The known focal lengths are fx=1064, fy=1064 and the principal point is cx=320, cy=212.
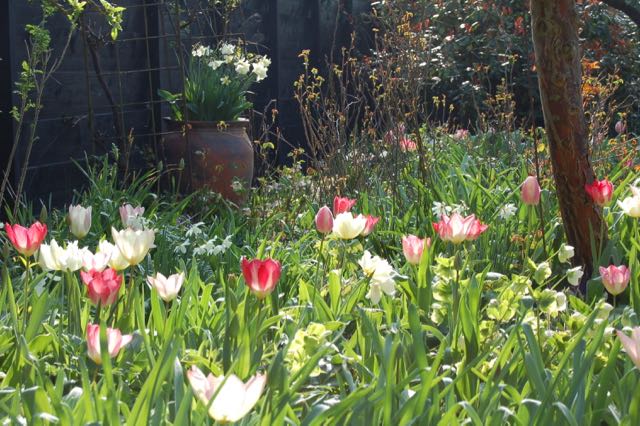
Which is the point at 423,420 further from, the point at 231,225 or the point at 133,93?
the point at 133,93

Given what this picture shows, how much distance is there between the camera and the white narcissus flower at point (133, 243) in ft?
6.79

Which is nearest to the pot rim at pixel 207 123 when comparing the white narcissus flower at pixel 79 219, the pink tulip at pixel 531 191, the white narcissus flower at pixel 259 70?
the white narcissus flower at pixel 259 70

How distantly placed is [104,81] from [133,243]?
4161 mm

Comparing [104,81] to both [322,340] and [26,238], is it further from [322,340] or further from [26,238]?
[322,340]

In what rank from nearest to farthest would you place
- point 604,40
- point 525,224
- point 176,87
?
point 525,224 < point 176,87 < point 604,40

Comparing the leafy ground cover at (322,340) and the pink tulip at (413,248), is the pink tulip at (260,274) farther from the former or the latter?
the pink tulip at (413,248)

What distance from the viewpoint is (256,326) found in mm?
2107

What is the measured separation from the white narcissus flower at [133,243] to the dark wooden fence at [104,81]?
3396 mm

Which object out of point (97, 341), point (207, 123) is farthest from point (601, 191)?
point (207, 123)

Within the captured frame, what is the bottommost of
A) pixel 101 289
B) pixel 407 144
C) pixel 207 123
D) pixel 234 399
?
pixel 207 123

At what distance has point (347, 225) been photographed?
245 centimetres

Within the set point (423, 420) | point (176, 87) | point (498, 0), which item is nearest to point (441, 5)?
point (498, 0)

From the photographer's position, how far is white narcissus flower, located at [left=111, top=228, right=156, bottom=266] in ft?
6.79

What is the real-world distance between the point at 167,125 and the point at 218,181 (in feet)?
1.97
